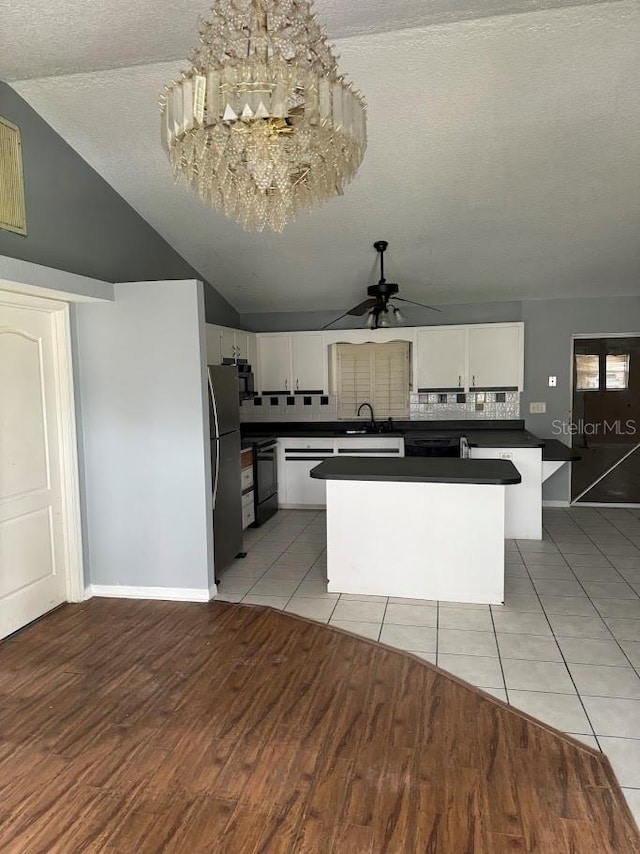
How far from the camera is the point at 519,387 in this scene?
6.15 meters

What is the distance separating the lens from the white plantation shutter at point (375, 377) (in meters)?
6.65

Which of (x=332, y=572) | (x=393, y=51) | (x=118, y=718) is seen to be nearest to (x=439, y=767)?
(x=118, y=718)

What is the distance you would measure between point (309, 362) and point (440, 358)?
150cm

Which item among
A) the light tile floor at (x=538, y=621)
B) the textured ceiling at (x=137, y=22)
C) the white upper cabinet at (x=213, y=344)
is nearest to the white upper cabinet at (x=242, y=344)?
the white upper cabinet at (x=213, y=344)

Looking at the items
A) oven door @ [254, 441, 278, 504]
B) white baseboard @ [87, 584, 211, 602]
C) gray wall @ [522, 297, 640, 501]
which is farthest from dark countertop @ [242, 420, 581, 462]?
white baseboard @ [87, 584, 211, 602]

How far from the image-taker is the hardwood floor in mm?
1932

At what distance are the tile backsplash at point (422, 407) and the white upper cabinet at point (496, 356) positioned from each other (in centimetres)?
15

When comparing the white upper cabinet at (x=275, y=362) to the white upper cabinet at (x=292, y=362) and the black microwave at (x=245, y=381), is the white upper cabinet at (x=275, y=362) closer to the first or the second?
the white upper cabinet at (x=292, y=362)

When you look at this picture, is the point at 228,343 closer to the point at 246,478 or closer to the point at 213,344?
the point at 213,344

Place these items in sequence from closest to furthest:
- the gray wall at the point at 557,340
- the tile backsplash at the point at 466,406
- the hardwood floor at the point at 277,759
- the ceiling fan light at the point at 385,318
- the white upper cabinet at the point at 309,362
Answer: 1. the hardwood floor at the point at 277,759
2. the ceiling fan light at the point at 385,318
3. the gray wall at the point at 557,340
4. the tile backsplash at the point at 466,406
5. the white upper cabinet at the point at 309,362

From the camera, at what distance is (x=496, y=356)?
6.13m

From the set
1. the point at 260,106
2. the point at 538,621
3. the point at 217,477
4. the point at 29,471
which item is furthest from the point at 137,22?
the point at 538,621

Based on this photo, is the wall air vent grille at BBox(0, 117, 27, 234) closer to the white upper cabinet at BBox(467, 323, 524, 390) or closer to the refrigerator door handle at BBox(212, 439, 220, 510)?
the refrigerator door handle at BBox(212, 439, 220, 510)

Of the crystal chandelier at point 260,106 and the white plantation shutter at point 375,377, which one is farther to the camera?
the white plantation shutter at point 375,377
